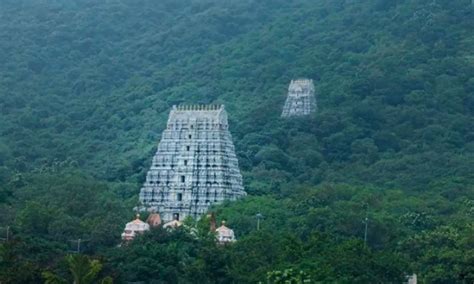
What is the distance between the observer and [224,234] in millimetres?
77625

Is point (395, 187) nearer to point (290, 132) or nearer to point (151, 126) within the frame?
point (290, 132)

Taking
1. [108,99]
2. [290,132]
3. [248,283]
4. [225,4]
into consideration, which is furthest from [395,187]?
[225,4]

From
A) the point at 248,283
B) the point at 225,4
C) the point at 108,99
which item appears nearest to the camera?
the point at 248,283

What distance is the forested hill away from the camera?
69625 millimetres

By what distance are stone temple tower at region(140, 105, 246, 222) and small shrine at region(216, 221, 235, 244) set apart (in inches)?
403

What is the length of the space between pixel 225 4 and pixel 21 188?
6982 cm

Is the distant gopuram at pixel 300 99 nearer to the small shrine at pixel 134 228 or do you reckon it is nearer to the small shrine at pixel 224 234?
the small shrine at pixel 224 234

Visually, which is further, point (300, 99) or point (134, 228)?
point (300, 99)

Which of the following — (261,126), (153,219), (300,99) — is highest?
(300,99)

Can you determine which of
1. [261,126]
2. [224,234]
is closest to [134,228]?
[224,234]

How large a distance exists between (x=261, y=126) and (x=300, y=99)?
433cm

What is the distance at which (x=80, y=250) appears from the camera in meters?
72.2

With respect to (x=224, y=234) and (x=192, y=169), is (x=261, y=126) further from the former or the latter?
(x=224, y=234)

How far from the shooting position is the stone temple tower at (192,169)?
89375 mm
